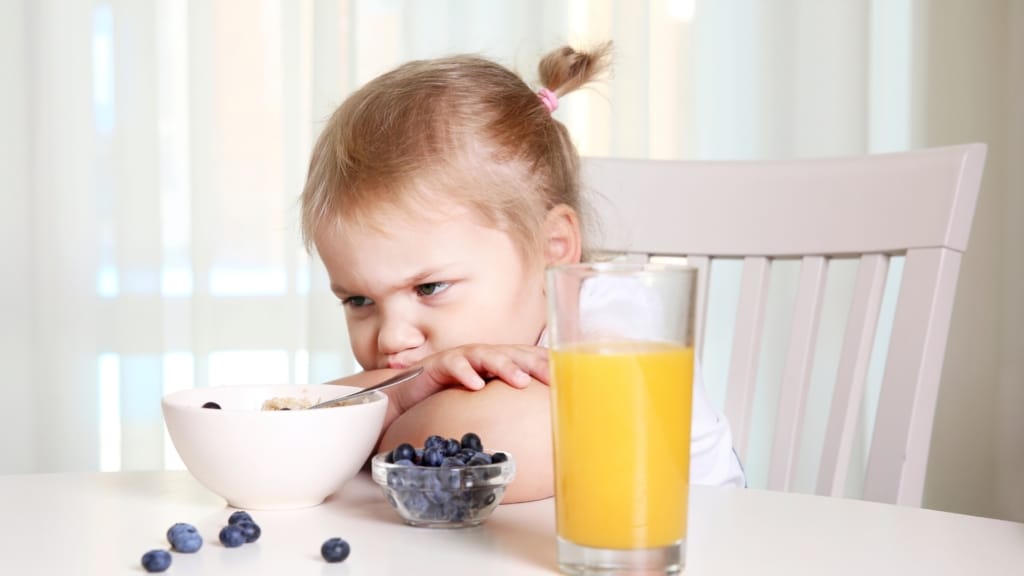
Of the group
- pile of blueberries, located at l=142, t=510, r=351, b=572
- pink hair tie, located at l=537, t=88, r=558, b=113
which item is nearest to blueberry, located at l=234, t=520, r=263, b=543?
pile of blueberries, located at l=142, t=510, r=351, b=572

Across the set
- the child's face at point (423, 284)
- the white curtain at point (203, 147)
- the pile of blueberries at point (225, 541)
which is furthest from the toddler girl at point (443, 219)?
the white curtain at point (203, 147)

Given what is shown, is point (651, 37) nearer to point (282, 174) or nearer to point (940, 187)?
point (282, 174)

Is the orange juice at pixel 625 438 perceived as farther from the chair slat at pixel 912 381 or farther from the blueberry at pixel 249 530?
the chair slat at pixel 912 381

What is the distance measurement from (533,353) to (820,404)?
1.69 m

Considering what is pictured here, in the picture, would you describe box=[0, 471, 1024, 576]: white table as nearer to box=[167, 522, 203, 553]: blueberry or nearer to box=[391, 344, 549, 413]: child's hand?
box=[167, 522, 203, 553]: blueberry

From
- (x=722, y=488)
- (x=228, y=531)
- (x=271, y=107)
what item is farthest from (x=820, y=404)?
(x=228, y=531)

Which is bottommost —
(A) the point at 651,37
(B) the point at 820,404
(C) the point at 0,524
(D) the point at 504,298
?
(B) the point at 820,404

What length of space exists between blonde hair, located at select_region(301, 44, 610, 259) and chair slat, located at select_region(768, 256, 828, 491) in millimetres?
303

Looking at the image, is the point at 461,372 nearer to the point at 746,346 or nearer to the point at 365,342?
the point at 365,342

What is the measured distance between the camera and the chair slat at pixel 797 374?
1.27m

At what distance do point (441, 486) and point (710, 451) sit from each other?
1.60 feet

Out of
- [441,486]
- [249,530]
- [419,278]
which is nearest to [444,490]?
[441,486]

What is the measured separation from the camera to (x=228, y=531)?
0.66 m

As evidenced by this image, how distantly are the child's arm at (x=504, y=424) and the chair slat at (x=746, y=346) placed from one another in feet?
1.68
